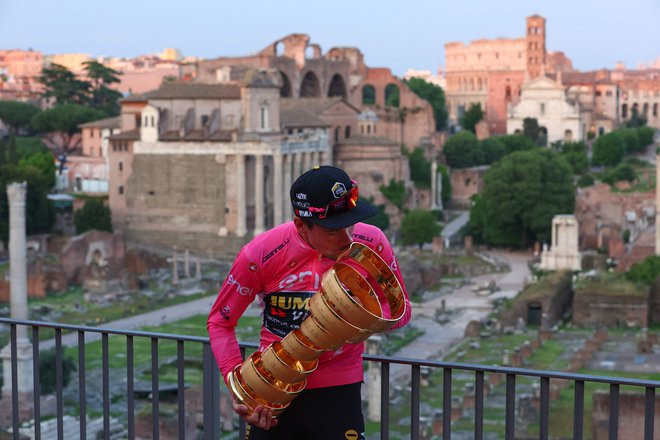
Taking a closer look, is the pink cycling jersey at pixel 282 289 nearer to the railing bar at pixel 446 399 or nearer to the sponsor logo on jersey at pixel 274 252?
the sponsor logo on jersey at pixel 274 252

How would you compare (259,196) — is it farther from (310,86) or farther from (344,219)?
(344,219)

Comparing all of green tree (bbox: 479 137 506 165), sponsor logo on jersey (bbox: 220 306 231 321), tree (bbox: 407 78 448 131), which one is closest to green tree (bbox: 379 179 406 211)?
green tree (bbox: 479 137 506 165)

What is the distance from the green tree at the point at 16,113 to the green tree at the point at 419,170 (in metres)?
17.1

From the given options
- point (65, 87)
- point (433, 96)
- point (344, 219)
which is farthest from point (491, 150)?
point (344, 219)

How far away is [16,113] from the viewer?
5253 cm

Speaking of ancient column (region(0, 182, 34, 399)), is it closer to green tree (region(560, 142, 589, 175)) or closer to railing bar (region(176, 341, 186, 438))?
railing bar (region(176, 341, 186, 438))

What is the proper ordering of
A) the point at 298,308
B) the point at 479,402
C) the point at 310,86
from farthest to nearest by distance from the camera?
the point at 310,86, the point at 479,402, the point at 298,308

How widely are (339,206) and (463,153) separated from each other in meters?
45.8

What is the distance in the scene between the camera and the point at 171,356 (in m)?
19.9

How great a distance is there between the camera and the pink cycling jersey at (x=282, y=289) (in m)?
3.35

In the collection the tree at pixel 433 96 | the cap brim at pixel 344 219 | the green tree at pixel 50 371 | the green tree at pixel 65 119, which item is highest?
the tree at pixel 433 96

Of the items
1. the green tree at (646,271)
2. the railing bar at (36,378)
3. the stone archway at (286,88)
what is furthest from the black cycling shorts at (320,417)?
the stone archway at (286,88)

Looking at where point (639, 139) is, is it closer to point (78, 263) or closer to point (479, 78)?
point (479, 78)

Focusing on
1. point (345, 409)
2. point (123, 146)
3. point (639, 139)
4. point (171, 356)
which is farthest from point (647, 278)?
point (639, 139)
